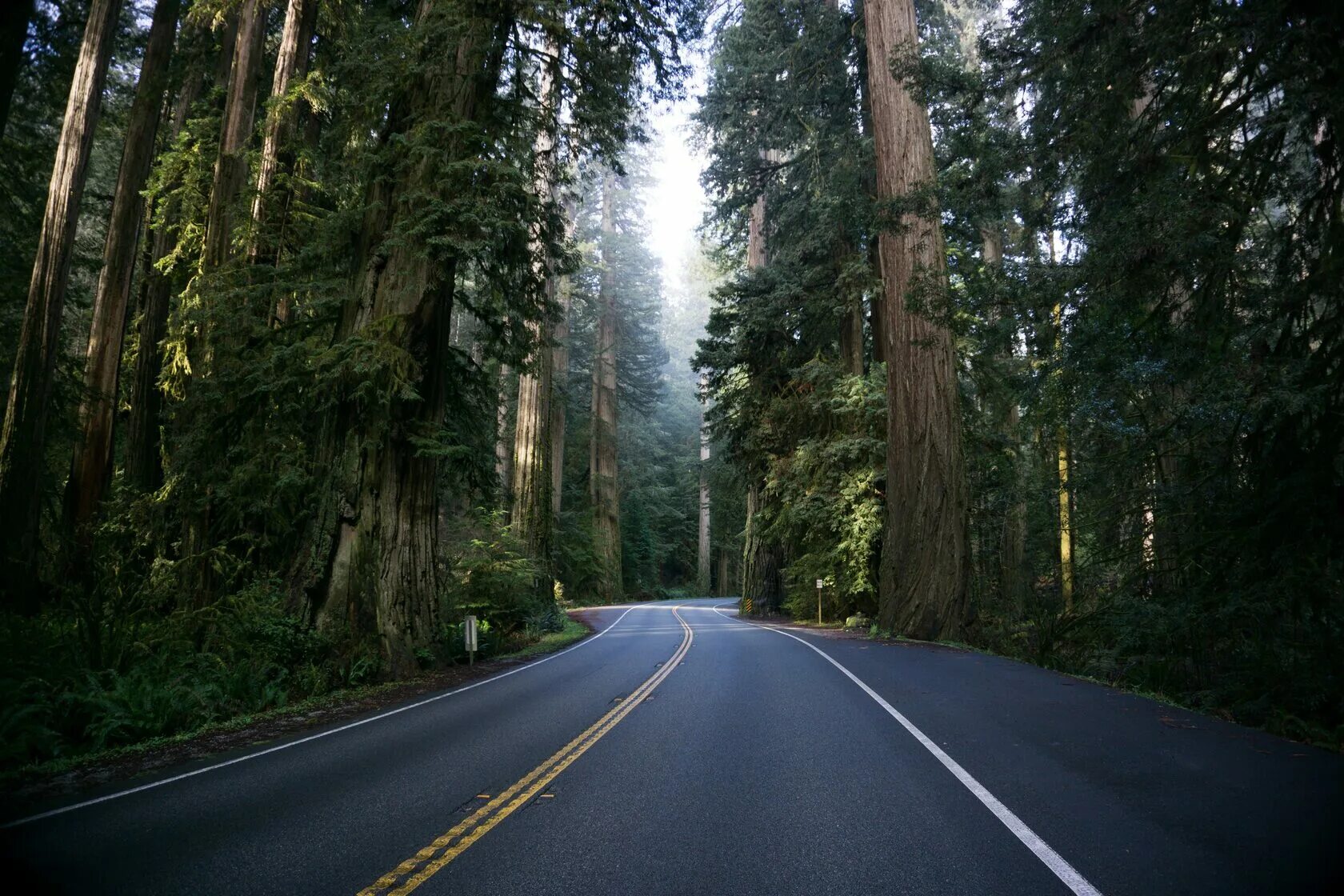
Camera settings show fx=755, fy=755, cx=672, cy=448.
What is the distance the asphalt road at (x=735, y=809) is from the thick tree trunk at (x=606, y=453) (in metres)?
33.3

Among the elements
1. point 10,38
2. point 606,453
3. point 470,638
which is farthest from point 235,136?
point 606,453

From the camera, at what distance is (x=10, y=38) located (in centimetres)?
328

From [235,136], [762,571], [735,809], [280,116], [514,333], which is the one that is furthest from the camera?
[762,571]

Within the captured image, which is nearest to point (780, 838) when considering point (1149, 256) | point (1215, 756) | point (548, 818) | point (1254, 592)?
point (548, 818)

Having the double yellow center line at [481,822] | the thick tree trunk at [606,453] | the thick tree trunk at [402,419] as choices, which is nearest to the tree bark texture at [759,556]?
the thick tree trunk at [606,453]

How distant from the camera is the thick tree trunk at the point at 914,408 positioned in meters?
16.3

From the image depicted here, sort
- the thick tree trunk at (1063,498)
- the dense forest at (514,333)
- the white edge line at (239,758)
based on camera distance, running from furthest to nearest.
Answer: the thick tree trunk at (1063,498) → the dense forest at (514,333) → the white edge line at (239,758)

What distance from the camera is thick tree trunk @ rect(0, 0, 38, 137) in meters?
2.95

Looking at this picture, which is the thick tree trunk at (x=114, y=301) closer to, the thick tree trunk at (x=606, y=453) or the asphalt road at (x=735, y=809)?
the asphalt road at (x=735, y=809)

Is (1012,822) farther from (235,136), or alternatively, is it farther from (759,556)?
(759,556)

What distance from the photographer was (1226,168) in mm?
9875

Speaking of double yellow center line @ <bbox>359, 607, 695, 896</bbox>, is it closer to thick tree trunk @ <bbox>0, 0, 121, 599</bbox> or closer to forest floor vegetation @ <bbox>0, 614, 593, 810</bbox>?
forest floor vegetation @ <bbox>0, 614, 593, 810</bbox>

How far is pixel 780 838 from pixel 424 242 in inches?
411

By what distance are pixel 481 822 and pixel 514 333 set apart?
11.5m
